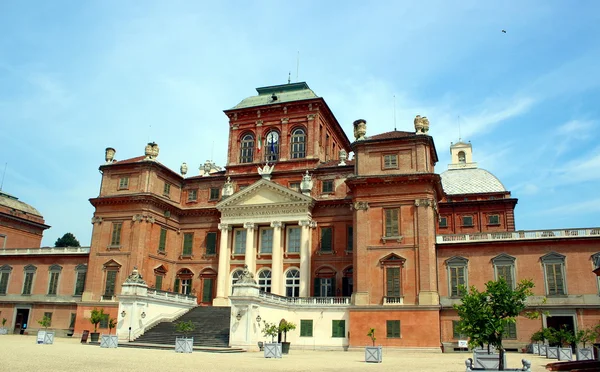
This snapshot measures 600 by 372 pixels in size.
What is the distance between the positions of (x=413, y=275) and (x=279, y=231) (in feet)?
39.3

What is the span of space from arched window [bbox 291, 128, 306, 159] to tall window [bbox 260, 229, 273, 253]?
7.85m

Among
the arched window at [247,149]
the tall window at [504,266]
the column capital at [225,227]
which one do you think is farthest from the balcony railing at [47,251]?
the tall window at [504,266]

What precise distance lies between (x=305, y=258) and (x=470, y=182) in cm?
2328

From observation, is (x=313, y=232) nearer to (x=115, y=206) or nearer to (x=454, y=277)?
(x=454, y=277)

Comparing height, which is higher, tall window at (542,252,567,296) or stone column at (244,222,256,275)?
stone column at (244,222,256,275)

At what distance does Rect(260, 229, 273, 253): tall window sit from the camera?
4516 centimetres

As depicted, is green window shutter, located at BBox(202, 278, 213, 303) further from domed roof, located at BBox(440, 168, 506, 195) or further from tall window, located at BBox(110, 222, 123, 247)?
domed roof, located at BBox(440, 168, 506, 195)

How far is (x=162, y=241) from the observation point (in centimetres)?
4675

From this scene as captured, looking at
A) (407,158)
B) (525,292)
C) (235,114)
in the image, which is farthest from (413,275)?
(235,114)

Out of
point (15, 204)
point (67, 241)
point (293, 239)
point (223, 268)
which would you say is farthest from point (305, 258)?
point (67, 241)

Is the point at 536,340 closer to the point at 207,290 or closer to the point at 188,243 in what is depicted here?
the point at 207,290

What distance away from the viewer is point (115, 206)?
4600 cm

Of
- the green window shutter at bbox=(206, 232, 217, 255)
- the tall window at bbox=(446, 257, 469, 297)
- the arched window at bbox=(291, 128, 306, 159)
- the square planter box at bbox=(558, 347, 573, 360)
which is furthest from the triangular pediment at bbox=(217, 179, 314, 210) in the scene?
the square planter box at bbox=(558, 347, 573, 360)

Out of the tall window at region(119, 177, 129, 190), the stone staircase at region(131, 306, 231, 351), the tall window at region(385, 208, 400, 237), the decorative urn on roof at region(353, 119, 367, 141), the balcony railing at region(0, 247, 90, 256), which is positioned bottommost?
the stone staircase at region(131, 306, 231, 351)
